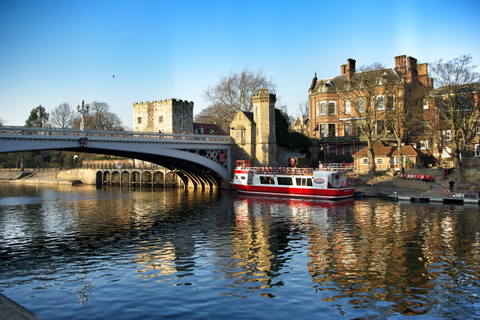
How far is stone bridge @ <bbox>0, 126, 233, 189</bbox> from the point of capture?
1540 inches

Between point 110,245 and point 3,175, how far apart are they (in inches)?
3332

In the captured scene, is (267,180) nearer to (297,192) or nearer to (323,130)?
(297,192)

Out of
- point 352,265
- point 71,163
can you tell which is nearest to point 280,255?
point 352,265

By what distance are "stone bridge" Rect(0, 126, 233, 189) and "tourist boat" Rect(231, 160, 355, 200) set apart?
475 centimetres

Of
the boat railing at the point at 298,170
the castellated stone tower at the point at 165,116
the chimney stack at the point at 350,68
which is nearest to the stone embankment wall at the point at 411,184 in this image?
the boat railing at the point at 298,170

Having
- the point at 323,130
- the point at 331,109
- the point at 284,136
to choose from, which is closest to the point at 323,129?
the point at 323,130

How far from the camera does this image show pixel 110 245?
1014 inches

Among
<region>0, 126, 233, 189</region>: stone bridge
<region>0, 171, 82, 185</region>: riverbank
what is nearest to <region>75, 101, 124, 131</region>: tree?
<region>0, 171, 82, 185</region>: riverbank

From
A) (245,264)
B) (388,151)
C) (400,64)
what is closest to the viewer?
(245,264)

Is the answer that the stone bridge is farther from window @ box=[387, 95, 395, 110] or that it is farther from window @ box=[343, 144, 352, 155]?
window @ box=[343, 144, 352, 155]

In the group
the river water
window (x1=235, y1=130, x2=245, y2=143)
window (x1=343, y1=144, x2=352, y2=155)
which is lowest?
the river water

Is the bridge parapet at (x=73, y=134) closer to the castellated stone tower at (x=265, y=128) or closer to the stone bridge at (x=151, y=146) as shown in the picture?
the stone bridge at (x=151, y=146)

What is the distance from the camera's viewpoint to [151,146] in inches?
1946

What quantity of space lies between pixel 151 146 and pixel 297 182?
17.8 metres
